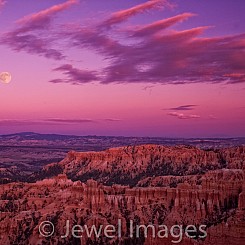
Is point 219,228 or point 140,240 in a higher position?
point 219,228

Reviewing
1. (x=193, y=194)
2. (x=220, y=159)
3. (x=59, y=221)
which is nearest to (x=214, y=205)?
(x=193, y=194)

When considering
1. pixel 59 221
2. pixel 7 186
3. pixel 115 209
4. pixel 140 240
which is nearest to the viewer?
pixel 140 240

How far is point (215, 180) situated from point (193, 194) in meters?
8.44

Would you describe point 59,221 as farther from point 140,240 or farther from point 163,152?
point 163,152

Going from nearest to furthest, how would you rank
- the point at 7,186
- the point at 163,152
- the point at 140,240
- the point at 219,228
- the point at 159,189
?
the point at 219,228 → the point at 140,240 → the point at 159,189 → the point at 7,186 → the point at 163,152

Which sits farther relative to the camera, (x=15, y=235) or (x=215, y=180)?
(x=215, y=180)

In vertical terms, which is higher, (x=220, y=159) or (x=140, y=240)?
(x=220, y=159)

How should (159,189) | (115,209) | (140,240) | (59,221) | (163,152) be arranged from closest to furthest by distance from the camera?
(140,240), (59,221), (115,209), (159,189), (163,152)

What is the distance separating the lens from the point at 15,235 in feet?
169

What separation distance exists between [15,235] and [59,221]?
4.88 meters

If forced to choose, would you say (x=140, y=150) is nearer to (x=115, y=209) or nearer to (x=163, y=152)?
(x=163, y=152)

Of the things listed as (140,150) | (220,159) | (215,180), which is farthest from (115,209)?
(140,150)

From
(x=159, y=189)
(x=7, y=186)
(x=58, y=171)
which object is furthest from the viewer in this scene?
(x=58, y=171)

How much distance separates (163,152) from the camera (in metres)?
107
